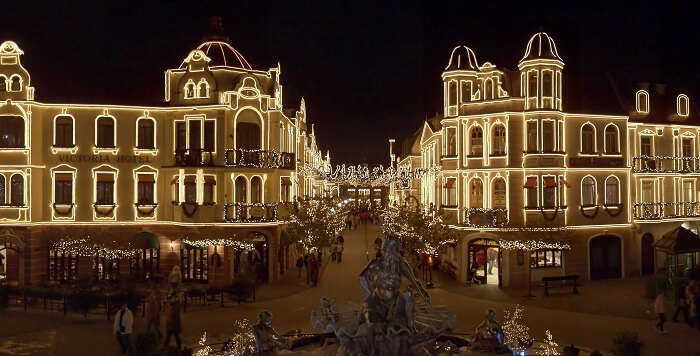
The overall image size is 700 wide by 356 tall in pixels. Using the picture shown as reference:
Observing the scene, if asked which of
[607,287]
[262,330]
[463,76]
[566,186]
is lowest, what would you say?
[607,287]

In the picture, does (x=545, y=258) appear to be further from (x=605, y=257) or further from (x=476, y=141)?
(x=476, y=141)

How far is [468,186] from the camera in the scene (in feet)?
111

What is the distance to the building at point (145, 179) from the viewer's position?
31297 millimetres

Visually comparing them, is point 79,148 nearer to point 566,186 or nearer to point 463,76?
point 463,76

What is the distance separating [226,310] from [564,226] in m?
17.6

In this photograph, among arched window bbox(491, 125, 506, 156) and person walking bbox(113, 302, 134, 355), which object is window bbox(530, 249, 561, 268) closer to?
arched window bbox(491, 125, 506, 156)

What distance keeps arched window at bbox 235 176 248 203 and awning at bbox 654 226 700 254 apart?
21.2 m

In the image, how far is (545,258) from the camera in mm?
32500

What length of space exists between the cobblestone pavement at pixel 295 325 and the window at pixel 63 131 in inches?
398

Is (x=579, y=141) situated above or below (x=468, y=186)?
above

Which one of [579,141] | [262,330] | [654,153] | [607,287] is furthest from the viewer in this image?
[654,153]

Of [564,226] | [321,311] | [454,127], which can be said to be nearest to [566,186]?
[564,226]

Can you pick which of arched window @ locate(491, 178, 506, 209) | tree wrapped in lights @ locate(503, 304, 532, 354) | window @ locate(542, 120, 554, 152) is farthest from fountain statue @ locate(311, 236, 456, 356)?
window @ locate(542, 120, 554, 152)

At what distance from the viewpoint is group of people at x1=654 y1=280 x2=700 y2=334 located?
21.0m
